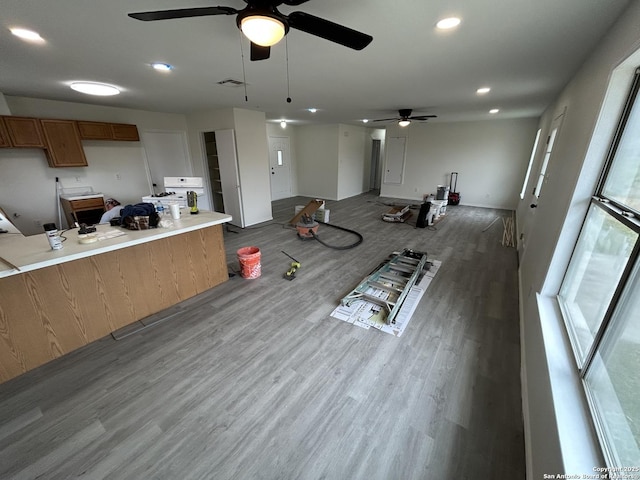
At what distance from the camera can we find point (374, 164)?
10.1 metres

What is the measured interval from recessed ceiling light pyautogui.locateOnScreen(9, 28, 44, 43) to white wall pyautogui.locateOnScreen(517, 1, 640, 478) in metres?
3.86

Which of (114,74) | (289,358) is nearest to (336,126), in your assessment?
(114,74)

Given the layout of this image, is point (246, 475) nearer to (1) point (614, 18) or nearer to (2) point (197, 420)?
(2) point (197, 420)

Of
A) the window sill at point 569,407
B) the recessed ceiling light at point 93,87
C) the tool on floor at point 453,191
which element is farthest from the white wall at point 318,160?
the window sill at point 569,407

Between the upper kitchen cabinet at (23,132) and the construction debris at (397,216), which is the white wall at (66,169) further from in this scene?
the construction debris at (397,216)

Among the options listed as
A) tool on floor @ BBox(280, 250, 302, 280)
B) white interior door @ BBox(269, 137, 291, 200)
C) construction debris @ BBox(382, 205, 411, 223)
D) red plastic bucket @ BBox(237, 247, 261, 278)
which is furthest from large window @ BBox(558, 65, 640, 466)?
white interior door @ BBox(269, 137, 291, 200)

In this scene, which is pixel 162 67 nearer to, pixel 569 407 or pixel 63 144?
pixel 63 144

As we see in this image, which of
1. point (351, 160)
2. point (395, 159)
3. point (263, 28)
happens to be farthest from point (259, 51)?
point (395, 159)

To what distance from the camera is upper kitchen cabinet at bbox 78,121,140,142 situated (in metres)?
4.50

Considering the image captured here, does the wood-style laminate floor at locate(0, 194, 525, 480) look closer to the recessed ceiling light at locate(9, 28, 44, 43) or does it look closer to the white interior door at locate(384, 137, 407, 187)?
the recessed ceiling light at locate(9, 28, 44, 43)

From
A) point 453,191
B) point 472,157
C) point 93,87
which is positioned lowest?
point 453,191

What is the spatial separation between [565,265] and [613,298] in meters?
0.89

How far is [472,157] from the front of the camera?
7.39m

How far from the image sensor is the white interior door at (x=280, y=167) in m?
8.17
